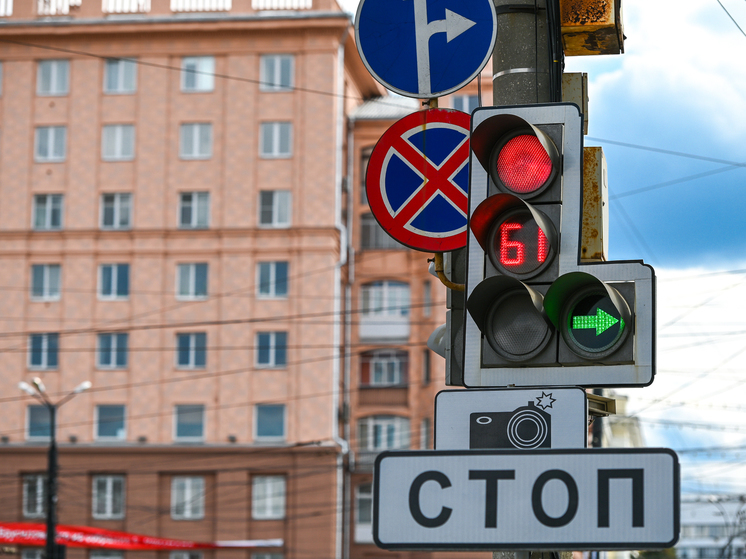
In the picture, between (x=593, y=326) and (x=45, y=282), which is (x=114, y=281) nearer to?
(x=45, y=282)

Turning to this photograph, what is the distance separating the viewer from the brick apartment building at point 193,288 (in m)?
45.2

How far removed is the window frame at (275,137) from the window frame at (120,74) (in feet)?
19.8

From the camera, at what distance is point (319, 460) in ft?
148

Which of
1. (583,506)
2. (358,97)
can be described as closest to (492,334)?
(583,506)

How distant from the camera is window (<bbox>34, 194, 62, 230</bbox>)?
47.8 meters

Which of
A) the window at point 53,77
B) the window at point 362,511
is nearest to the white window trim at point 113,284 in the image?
the window at point 53,77

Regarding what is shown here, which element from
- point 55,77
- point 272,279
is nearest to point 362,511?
point 272,279

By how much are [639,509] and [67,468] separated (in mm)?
45302

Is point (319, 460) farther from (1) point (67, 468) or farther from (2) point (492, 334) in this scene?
(2) point (492, 334)

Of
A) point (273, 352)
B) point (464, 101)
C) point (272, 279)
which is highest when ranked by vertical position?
point (464, 101)

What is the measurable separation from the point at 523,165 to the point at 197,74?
44731 mm

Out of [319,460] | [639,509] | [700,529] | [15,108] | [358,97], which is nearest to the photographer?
[639,509]

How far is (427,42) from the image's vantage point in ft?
16.4

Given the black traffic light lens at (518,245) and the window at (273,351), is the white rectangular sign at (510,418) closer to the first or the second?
the black traffic light lens at (518,245)
